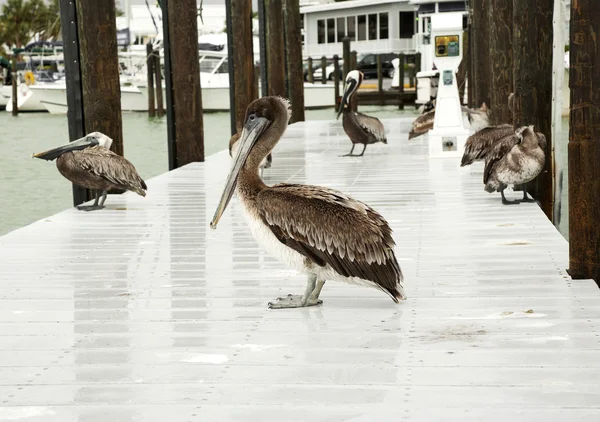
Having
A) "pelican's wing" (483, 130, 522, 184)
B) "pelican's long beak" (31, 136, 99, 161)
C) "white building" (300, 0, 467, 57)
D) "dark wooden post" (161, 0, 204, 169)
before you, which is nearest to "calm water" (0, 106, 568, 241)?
"pelican's wing" (483, 130, 522, 184)

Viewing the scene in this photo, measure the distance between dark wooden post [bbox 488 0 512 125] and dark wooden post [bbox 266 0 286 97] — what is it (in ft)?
26.8

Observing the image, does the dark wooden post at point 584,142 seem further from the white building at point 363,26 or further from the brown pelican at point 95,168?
the white building at point 363,26

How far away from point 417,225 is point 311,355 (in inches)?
142

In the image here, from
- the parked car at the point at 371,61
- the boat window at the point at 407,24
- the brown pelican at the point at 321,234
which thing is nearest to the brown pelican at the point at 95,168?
the brown pelican at the point at 321,234

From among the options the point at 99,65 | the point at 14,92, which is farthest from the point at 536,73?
the point at 14,92

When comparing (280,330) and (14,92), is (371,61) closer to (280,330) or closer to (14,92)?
(14,92)

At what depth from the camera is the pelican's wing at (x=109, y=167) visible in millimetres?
8992

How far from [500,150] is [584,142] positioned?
9.46 ft

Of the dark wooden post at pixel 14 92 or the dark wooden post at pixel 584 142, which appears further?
the dark wooden post at pixel 14 92

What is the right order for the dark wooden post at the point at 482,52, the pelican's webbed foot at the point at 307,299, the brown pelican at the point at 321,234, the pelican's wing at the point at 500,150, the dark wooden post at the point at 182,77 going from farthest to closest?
the dark wooden post at the point at 482,52 < the dark wooden post at the point at 182,77 < the pelican's wing at the point at 500,150 < the pelican's webbed foot at the point at 307,299 < the brown pelican at the point at 321,234

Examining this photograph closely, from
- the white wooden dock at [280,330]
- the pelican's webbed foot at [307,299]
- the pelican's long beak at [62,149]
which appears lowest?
the white wooden dock at [280,330]

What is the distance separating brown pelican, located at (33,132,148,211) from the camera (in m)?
9.00

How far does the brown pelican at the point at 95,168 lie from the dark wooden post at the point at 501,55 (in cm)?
522

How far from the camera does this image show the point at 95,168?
898 cm
